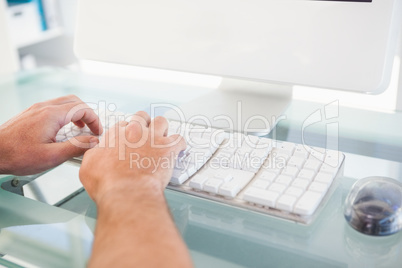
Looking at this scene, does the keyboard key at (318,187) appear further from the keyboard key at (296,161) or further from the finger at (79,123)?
the finger at (79,123)

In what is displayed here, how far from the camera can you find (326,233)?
47 cm

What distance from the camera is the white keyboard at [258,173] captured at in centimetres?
46

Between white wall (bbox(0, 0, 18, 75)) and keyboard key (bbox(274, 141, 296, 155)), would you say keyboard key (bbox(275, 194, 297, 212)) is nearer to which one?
keyboard key (bbox(274, 141, 296, 155))

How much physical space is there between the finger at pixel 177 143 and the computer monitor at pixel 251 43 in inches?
5.8

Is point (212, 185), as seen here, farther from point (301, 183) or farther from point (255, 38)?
point (255, 38)

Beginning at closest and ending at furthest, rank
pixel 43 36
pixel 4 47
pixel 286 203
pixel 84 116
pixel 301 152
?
pixel 286 203
pixel 301 152
pixel 84 116
pixel 4 47
pixel 43 36

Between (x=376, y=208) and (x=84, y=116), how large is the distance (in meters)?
0.43

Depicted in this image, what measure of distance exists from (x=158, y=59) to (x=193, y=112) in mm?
112

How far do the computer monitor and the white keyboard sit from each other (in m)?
0.11

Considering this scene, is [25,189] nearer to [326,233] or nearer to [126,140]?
[126,140]

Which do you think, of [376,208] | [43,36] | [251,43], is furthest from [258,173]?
[43,36]

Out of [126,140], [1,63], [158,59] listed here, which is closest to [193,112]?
[158,59]

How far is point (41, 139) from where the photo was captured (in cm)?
61

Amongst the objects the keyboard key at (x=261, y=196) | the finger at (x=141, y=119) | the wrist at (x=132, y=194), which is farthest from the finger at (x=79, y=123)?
the keyboard key at (x=261, y=196)
